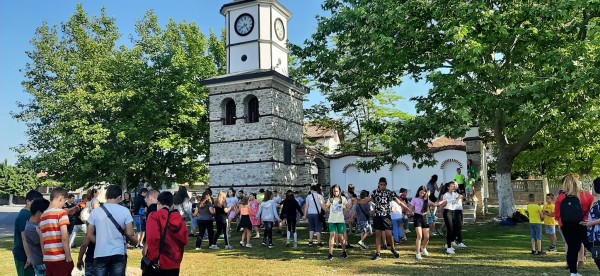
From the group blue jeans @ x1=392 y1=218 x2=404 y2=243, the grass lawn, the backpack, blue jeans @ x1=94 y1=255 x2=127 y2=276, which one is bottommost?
the grass lawn

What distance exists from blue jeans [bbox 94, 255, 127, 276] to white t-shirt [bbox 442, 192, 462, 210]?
26.2 feet

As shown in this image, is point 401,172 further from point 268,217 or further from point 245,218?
point 245,218

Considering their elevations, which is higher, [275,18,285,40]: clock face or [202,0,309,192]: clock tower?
[275,18,285,40]: clock face

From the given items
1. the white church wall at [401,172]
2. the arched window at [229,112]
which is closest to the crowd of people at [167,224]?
the white church wall at [401,172]

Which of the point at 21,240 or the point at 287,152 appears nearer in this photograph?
the point at 21,240

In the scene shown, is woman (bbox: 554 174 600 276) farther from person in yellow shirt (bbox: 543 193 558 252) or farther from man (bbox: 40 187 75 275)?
man (bbox: 40 187 75 275)

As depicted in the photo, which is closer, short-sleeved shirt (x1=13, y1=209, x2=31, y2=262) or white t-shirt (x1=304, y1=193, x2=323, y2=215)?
short-sleeved shirt (x1=13, y1=209, x2=31, y2=262)

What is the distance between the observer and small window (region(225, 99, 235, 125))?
25.3 m

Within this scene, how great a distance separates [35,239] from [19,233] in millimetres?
537

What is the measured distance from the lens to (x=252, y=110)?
2484cm

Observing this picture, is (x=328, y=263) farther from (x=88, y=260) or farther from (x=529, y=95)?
(x=529, y=95)

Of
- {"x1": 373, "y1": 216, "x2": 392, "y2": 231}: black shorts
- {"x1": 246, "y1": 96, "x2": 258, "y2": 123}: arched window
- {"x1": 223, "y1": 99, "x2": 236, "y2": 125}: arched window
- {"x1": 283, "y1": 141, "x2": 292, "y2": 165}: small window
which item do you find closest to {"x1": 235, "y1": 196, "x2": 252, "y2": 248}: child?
{"x1": 373, "y1": 216, "x2": 392, "y2": 231}: black shorts

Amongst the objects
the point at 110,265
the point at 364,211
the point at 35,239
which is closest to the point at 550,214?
the point at 364,211

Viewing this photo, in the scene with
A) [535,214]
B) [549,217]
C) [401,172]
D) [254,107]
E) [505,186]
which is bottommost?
[549,217]
